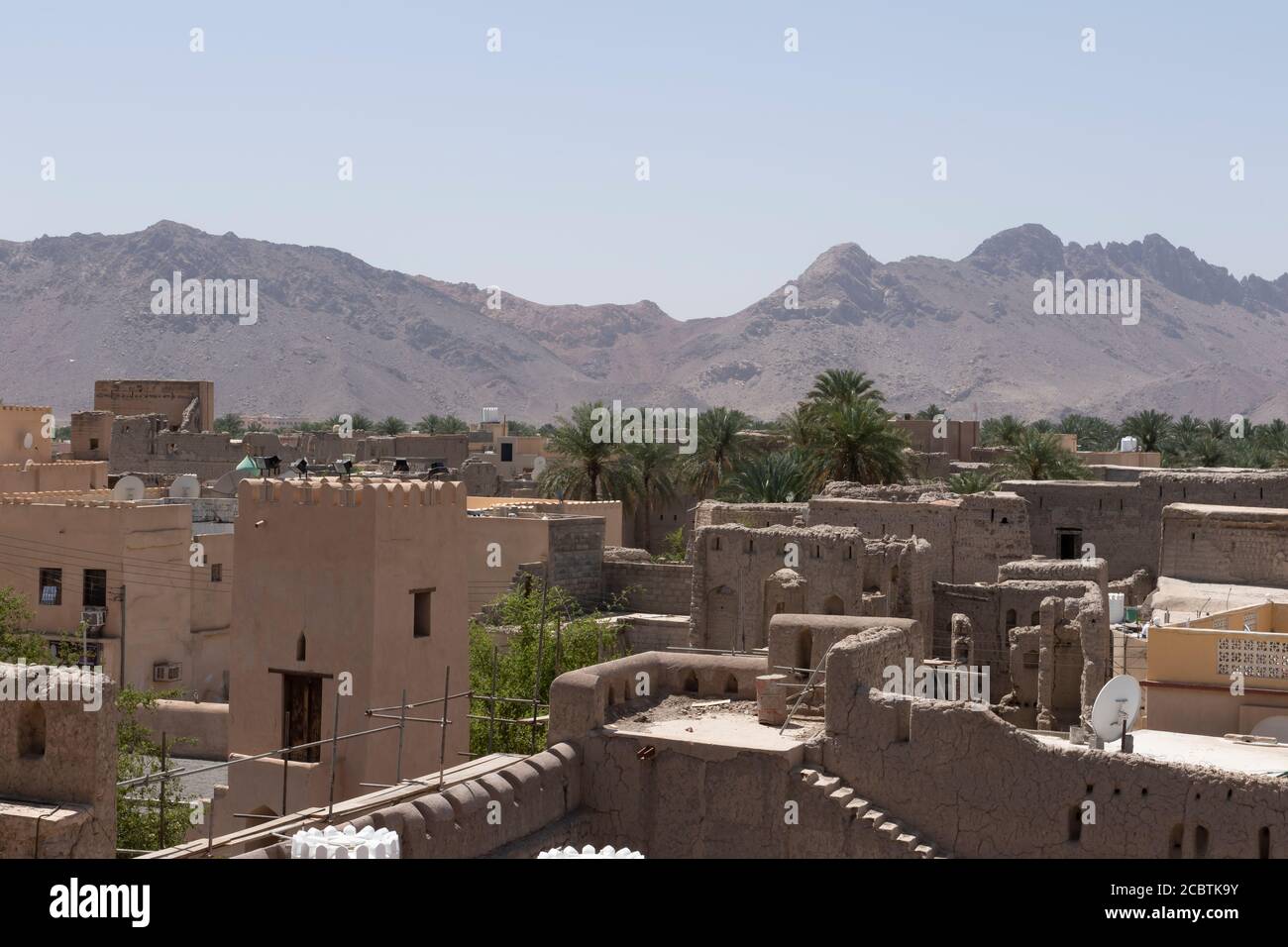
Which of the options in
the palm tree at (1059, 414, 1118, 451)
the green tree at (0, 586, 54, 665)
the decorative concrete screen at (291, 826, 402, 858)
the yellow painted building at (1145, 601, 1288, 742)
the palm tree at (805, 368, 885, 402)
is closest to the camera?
the decorative concrete screen at (291, 826, 402, 858)

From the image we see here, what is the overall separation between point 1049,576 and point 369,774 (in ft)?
40.0

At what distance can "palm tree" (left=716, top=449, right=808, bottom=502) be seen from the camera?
113 feet

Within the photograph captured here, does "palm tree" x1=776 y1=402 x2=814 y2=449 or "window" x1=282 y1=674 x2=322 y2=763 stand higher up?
"palm tree" x1=776 y1=402 x2=814 y2=449

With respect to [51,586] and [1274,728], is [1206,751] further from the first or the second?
[51,586]

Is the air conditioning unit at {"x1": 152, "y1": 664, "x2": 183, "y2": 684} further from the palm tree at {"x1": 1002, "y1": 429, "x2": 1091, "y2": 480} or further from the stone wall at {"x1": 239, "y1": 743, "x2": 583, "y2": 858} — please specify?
the palm tree at {"x1": 1002, "y1": 429, "x2": 1091, "y2": 480}

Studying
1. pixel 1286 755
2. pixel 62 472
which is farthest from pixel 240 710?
pixel 62 472

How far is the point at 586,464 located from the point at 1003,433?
1852 cm

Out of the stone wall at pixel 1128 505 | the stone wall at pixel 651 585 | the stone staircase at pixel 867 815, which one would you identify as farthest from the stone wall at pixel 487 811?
the stone wall at pixel 1128 505

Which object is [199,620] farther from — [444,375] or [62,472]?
[444,375]

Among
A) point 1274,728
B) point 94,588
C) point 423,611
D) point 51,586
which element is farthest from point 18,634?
point 1274,728

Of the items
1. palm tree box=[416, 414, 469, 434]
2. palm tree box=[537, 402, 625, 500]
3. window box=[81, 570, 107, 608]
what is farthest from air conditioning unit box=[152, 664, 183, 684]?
palm tree box=[416, 414, 469, 434]

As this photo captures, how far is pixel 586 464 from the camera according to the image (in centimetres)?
4156

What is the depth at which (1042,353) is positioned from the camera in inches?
6900

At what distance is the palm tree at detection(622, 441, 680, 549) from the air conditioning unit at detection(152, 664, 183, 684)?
16123 mm
